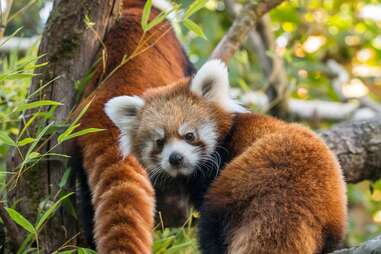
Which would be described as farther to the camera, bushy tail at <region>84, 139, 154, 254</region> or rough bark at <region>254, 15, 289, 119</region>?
rough bark at <region>254, 15, 289, 119</region>

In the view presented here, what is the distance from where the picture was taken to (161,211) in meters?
3.59

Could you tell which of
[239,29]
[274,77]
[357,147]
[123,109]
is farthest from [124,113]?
[274,77]

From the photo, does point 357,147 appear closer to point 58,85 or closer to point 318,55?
point 58,85

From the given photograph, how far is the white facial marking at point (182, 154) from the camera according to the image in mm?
3318

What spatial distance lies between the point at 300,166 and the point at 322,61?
3.71 m

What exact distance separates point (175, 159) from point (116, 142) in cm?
29

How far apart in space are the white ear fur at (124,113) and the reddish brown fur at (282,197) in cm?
59

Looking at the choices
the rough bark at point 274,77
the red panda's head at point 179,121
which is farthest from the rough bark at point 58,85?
the rough bark at point 274,77

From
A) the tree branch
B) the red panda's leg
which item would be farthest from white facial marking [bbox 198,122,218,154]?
the tree branch

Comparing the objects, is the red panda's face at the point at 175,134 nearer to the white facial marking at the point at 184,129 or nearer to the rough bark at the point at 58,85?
the white facial marking at the point at 184,129

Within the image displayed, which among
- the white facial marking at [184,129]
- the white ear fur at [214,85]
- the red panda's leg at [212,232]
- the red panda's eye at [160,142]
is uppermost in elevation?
the white ear fur at [214,85]

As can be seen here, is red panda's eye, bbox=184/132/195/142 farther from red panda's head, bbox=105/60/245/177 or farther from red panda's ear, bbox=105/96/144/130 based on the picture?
red panda's ear, bbox=105/96/144/130

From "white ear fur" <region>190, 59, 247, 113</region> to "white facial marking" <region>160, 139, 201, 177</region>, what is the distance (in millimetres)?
289

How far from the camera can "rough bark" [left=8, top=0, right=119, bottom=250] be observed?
10.6 feet
